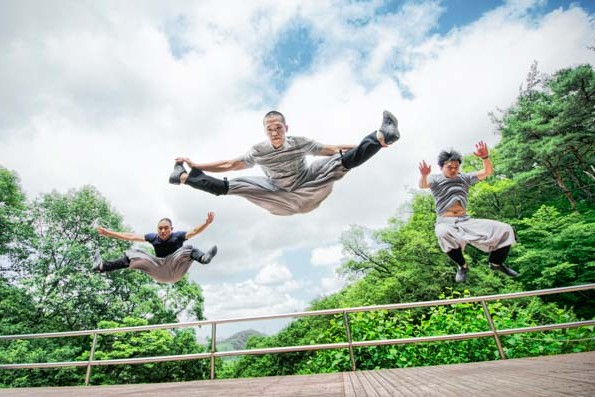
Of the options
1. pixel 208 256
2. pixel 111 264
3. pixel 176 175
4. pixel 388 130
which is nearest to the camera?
pixel 388 130

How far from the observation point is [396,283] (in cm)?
1466

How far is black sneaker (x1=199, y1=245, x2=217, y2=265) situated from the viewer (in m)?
3.17

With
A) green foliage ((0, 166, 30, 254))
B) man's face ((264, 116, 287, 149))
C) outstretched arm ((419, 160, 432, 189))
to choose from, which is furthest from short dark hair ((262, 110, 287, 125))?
green foliage ((0, 166, 30, 254))

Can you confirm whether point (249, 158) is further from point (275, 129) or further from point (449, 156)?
point (449, 156)

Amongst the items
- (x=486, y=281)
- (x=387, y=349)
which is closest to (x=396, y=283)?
(x=486, y=281)

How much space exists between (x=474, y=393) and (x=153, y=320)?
16.0 metres

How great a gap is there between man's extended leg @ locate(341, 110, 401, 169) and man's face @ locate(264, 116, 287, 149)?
Answer: 0.56 meters

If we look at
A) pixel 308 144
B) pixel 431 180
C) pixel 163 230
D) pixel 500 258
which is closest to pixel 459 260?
pixel 500 258

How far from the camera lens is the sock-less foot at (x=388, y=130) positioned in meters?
2.29

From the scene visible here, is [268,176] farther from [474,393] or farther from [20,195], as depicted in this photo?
[20,195]

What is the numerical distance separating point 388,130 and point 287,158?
0.88m

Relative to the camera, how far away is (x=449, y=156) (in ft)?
9.98

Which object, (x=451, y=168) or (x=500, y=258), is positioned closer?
(x=500, y=258)

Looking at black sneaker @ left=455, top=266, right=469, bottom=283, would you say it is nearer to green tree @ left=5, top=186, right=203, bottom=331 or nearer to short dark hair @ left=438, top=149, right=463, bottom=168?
short dark hair @ left=438, top=149, right=463, bottom=168
